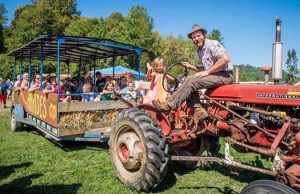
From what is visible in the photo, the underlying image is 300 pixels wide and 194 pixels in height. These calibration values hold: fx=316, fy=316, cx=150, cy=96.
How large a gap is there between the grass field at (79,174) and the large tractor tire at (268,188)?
2.99 ft

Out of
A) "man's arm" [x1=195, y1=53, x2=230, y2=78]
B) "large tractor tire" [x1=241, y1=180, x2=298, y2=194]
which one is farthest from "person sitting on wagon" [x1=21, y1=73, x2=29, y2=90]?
"large tractor tire" [x1=241, y1=180, x2=298, y2=194]

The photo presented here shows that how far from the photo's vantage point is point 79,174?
216 inches

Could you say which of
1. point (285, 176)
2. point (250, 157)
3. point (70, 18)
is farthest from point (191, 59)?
point (285, 176)

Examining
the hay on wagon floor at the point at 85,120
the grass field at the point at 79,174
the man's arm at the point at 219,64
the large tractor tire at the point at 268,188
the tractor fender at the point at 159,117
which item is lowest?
the grass field at the point at 79,174

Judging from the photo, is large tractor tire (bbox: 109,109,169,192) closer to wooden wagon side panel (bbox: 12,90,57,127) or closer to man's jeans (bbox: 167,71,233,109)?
man's jeans (bbox: 167,71,233,109)

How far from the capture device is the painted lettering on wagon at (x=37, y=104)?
25.1ft

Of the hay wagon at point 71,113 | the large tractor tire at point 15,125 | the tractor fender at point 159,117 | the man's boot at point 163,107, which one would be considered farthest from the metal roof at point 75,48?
the man's boot at point 163,107

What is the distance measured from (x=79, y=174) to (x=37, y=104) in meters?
3.37

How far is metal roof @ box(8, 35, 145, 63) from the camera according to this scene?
746 cm

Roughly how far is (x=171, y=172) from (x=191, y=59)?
44314 millimetres

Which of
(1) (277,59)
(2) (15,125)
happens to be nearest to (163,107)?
(1) (277,59)

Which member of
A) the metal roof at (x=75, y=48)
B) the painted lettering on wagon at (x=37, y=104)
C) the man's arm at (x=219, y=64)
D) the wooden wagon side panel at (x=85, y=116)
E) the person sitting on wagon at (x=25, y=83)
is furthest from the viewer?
the person sitting on wagon at (x=25, y=83)

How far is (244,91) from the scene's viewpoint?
4.01m

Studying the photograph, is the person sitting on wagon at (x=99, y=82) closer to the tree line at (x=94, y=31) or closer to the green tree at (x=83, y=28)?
the tree line at (x=94, y=31)
